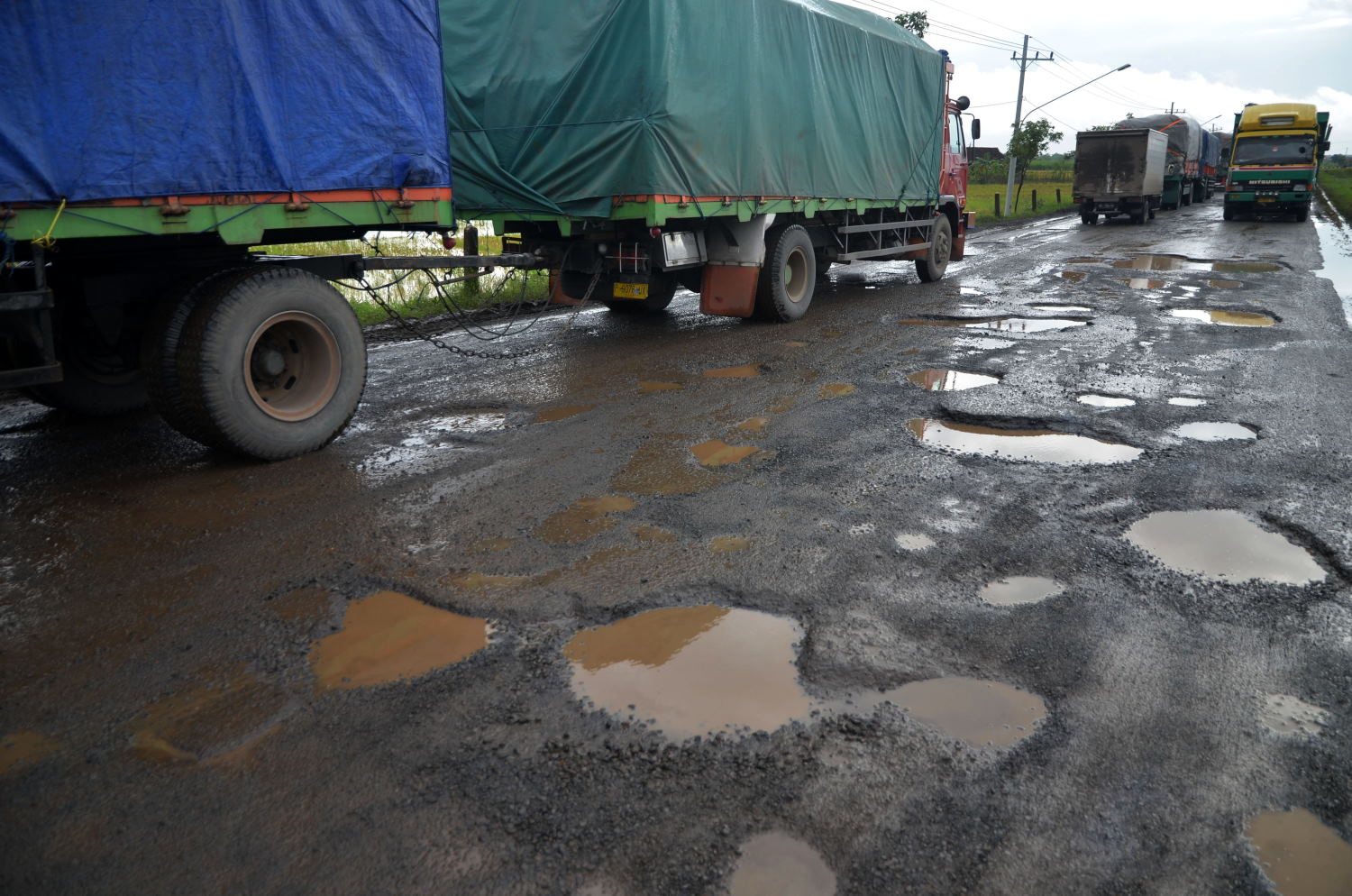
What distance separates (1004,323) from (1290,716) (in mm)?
7260

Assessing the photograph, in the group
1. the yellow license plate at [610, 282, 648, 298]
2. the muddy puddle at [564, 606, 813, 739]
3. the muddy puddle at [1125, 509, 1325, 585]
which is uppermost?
the yellow license plate at [610, 282, 648, 298]

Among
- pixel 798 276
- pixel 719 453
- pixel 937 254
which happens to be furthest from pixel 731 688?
pixel 937 254

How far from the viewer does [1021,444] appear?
532cm

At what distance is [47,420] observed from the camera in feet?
19.2

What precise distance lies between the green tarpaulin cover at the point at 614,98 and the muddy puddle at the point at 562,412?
7.68 ft

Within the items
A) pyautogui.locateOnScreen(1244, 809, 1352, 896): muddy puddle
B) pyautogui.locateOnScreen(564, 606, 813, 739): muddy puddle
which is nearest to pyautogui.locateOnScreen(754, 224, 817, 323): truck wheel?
pyautogui.locateOnScreen(564, 606, 813, 739): muddy puddle

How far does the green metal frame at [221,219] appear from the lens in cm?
397

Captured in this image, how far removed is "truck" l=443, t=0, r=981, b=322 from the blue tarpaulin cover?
2318 mm

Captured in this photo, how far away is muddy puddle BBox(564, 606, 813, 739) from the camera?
8.97ft

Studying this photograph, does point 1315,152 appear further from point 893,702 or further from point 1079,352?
point 893,702

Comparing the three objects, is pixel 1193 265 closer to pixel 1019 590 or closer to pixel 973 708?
pixel 1019 590

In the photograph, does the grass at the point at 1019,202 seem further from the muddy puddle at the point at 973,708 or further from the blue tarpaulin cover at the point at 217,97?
the muddy puddle at the point at 973,708

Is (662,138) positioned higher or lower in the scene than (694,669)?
higher

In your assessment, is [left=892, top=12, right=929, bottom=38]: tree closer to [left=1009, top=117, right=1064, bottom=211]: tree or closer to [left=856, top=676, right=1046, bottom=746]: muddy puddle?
[left=1009, top=117, right=1064, bottom=211]: tree
